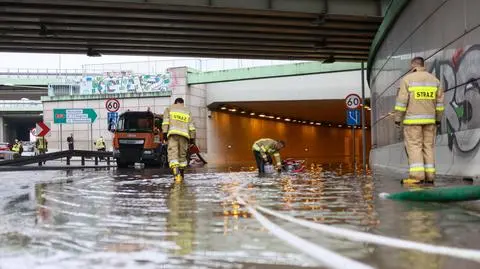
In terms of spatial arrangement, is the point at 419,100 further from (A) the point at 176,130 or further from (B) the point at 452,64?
(A) the point at 176,130

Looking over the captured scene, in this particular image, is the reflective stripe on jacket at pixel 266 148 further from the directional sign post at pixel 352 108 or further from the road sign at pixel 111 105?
the road sign at pixel 111 105

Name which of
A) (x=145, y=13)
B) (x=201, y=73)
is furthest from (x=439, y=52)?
(x=201, y=73)

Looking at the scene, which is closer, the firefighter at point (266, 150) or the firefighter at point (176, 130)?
the firefighter at point (176, 130)

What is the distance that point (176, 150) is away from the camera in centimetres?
1258

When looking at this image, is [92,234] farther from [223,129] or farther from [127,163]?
[223,129]

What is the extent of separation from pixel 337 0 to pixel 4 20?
36.4ft

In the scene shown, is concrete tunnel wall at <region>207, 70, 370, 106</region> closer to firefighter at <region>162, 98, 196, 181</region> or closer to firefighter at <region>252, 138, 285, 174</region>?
firefighter at <region>252, 138, 285, 174</region>

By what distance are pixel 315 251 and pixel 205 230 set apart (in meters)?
1.44

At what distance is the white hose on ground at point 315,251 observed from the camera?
12.7ft

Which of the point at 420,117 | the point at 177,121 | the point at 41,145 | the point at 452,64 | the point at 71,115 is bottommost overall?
Result: the point at 41,145

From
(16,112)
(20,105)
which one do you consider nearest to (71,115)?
(20,105)

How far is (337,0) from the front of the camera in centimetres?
1862

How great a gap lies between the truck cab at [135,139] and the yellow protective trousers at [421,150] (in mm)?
16458

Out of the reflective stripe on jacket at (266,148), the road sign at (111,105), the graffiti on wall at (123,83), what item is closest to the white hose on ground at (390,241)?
the reflective stripe on jacket at (266,148)
